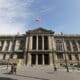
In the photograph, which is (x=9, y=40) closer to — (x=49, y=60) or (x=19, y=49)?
(x=19, y=49)

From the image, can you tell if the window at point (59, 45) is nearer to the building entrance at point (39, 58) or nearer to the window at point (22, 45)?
the building entrance at point (39, 58)

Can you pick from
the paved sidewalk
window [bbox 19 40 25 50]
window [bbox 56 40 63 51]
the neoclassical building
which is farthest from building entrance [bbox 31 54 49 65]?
the paved sidewalk

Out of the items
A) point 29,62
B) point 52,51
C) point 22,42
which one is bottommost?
point 29,62

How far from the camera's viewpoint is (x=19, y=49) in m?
72.8

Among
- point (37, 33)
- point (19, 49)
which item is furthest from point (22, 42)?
point (37, 33)

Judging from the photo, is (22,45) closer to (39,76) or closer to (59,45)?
(59,45)

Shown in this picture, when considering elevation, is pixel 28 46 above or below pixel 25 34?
below

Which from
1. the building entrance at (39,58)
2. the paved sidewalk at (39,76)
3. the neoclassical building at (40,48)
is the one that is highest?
the neoclassical building at (40,48)

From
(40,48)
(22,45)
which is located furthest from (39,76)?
(22,45)

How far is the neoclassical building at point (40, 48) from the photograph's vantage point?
67.2 metres

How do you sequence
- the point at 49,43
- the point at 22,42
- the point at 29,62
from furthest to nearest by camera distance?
the point at 22,42, the point at 49,43, the point at 29,62

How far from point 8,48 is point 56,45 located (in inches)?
934

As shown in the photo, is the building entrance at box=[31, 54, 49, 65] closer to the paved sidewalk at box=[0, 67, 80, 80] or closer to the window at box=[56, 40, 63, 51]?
the window at box=[56, 40, 63, 51]

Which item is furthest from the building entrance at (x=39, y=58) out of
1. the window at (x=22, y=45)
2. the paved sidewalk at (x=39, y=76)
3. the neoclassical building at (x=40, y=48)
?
the paved sidewalk at (x=39, y=76)
